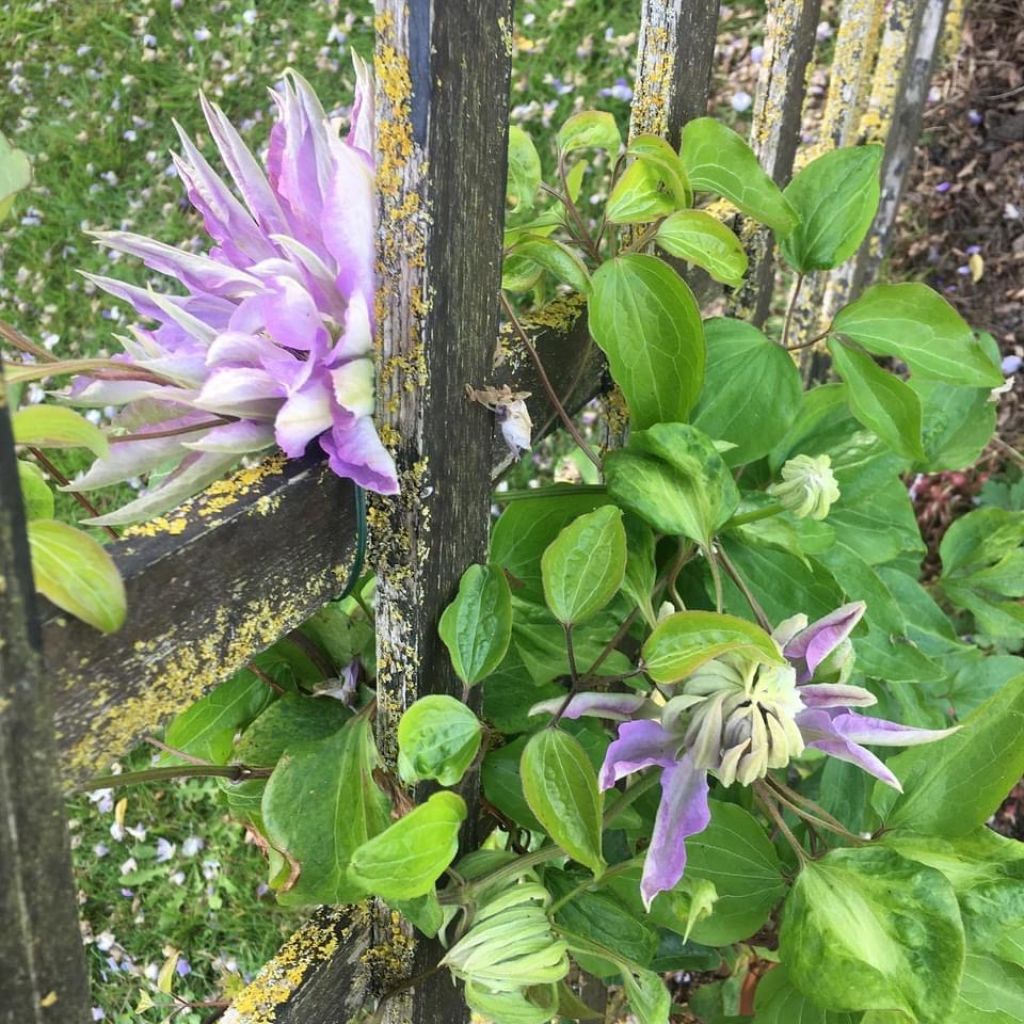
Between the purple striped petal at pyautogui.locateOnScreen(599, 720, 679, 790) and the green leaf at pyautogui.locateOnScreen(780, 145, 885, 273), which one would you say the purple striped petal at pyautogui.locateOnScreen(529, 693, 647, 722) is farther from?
the green leaf at pyautogui.locateOnScreen(780, 145, 885, 273)

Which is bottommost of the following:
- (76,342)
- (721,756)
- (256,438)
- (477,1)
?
(76,342)

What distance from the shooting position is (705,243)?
2.47 feet

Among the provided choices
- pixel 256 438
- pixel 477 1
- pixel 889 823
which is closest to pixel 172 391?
pixel 256 438

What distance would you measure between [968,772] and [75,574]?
62 centimetres

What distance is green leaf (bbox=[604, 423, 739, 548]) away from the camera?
72 centimetres

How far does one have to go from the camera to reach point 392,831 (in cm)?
59

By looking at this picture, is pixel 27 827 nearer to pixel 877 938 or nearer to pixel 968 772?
pixel 877 938

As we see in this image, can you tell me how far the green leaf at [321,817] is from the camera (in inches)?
26.5

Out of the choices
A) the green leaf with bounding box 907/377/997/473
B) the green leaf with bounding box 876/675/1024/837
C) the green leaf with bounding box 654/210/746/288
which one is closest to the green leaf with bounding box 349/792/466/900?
the green leaf with bounding box 876/675/1024/837

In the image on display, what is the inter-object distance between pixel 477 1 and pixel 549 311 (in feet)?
1.14

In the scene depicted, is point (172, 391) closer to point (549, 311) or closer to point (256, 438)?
point (256, 438)

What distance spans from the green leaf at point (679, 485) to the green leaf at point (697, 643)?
0.14 meters

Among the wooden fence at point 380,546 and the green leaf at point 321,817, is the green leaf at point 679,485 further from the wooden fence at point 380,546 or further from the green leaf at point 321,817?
the green leaf at point 321,817

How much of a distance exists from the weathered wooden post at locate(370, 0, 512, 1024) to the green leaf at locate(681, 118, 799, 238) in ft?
0.92
